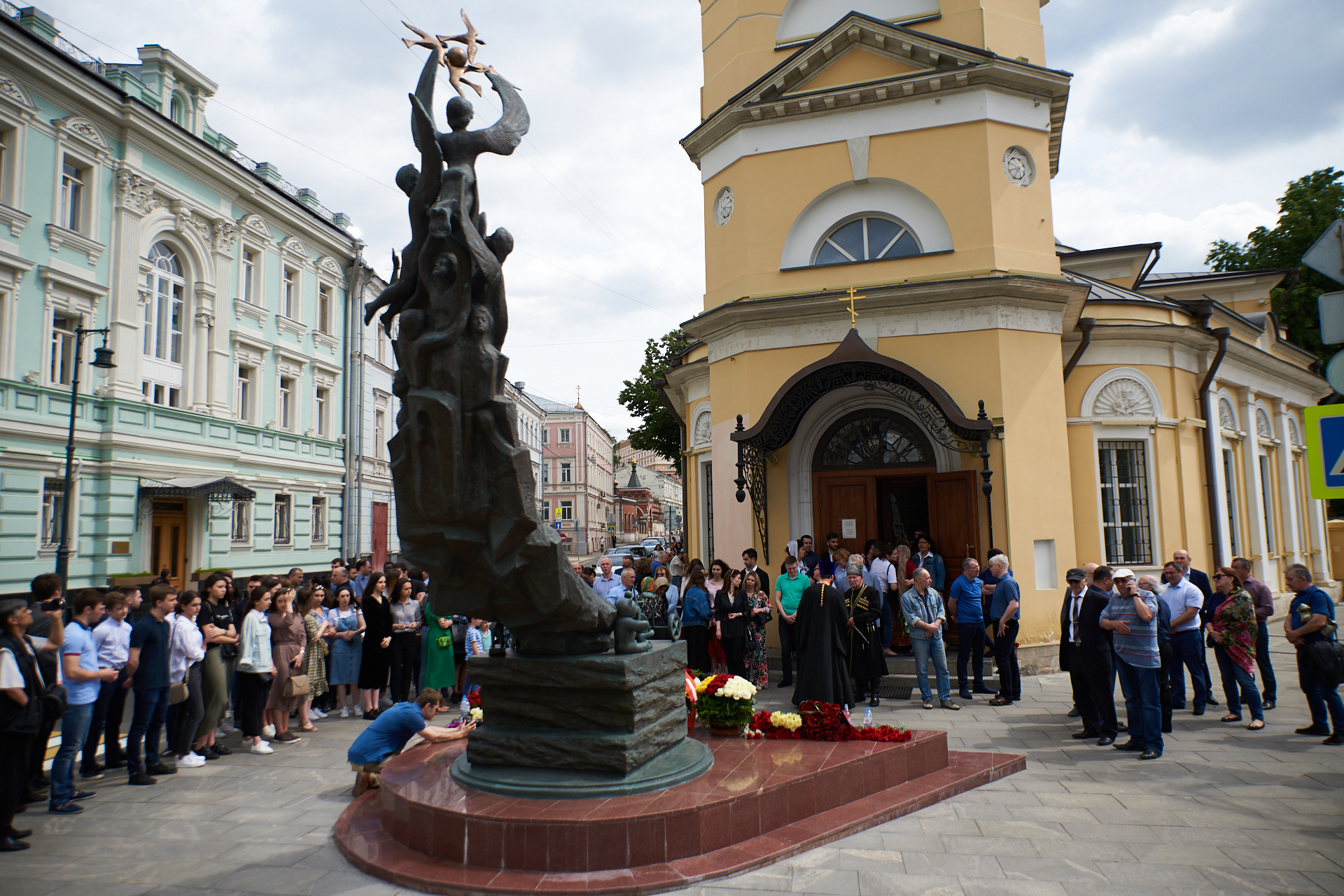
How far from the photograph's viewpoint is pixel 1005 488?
41.0 feet

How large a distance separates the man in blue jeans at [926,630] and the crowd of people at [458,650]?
2cm

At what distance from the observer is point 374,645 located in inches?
404

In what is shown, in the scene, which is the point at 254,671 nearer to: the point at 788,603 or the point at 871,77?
the point at 788,603

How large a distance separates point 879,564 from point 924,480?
99.8 inches

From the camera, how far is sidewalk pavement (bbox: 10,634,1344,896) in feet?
16.6

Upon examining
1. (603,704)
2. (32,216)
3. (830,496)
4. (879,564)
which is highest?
(32,216)

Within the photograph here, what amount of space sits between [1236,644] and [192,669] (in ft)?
35.6

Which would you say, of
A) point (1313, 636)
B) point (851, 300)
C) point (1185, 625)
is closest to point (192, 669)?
point (851, 300)

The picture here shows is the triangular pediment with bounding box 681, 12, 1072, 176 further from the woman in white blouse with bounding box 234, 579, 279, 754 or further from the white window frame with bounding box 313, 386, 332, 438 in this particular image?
the white window frame with bounding box 313, 386, 332, 438

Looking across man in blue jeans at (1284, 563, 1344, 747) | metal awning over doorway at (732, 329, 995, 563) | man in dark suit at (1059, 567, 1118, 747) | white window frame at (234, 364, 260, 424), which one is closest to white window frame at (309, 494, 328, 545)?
white window frame at (234, 364, 260, 424)

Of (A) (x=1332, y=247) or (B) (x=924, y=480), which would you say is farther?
(B) (x=924, y=480)

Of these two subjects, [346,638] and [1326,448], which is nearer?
[1326,448]

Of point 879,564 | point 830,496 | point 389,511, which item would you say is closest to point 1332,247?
point 879,564

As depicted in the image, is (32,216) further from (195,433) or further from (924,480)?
(924,480)
